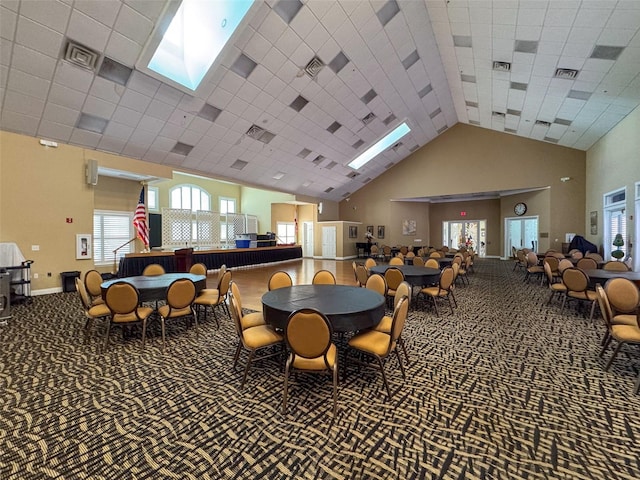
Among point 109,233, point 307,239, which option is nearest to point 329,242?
point 307,239

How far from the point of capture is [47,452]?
192 cm

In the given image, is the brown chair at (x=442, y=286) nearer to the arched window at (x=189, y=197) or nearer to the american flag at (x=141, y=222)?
the american flag at (x=141, y=222)

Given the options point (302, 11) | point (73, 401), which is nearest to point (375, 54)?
point (302, 11)

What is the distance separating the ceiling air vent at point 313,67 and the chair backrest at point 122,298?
634cm

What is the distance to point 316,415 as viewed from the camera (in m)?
2.32

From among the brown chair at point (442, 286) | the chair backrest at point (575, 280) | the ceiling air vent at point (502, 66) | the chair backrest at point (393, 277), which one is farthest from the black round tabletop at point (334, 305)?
the ceiling air vent at point (502, 66)

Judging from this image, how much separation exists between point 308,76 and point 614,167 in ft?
31.8

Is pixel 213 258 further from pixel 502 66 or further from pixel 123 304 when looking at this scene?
pixel 502 66

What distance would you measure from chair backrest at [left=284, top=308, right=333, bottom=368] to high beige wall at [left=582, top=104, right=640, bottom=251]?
9573 mm

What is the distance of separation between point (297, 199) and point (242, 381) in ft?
41.2

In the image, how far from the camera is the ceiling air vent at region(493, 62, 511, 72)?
748cm

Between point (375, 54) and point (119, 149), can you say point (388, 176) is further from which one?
point (119, 149)

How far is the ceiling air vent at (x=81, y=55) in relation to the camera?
5008mm

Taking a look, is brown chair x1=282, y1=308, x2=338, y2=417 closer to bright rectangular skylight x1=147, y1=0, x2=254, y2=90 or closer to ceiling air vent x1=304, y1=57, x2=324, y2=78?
bright rectangular skylight x1=147, y1=0, x2=254, y2=90
